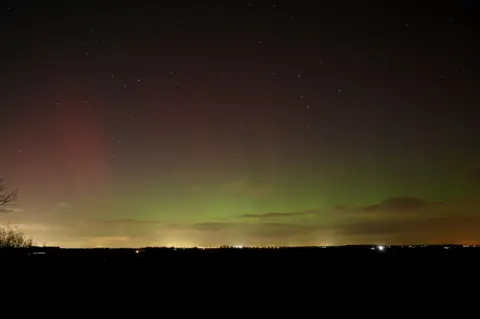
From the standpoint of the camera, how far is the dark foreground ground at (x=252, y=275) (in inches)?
721

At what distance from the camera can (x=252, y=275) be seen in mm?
22594

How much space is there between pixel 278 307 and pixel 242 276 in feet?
Result: 20.5

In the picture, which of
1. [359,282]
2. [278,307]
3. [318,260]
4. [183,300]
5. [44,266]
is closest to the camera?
[278,307]

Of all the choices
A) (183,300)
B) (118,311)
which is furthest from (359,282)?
(118,311)

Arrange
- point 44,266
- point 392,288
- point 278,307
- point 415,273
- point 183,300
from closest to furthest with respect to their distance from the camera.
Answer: point 278,307, point 183,300, point 392,288, point 415,273, point 44,266

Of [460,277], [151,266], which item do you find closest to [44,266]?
[151,266]

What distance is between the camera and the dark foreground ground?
1831cm

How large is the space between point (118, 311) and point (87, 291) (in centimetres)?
355

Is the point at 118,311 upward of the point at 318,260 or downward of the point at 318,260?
downward

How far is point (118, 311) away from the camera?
1573 cm

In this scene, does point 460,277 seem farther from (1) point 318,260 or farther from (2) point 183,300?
(2) point 183,300

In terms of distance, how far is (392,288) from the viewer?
18.8 meters

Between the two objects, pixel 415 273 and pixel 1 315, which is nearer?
pixel 1 315

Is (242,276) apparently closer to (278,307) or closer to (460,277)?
(278,307)
